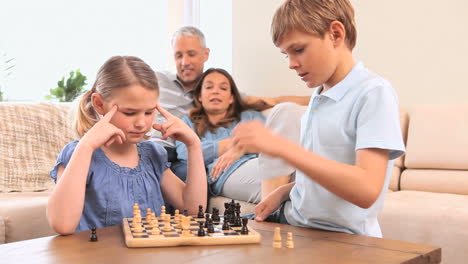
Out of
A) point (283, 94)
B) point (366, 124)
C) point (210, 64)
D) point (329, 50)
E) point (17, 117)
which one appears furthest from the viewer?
point (210, 64)

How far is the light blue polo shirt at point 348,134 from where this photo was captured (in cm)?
139

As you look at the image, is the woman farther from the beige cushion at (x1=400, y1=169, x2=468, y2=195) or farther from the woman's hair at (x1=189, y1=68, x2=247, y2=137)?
the beige cushion at (x1=400, y1=169, x2=468, y2=195)

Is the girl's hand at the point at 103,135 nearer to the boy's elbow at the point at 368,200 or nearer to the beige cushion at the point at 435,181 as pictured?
the boy's elbow at the point at 368,200

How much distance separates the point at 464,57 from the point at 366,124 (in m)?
2.34

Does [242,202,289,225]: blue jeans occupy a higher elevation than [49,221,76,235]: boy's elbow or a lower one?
lower

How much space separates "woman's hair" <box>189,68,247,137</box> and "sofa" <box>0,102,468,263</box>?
56cm

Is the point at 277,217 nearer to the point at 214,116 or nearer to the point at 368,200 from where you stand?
the point at 368,200

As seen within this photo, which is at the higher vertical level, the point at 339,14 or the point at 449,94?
the point at 339,14

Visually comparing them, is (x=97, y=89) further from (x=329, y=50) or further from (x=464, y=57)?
(x=464, y=57)

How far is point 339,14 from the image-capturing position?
1.52 m

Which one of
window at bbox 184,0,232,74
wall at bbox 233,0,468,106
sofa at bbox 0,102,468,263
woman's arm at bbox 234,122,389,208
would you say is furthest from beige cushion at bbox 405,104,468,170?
window at bbox 184,0,232,74

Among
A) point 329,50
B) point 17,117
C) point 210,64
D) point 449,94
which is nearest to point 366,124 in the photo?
point 329,50

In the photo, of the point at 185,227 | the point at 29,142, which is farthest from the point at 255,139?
the point at 29,142

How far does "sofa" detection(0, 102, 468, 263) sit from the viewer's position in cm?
242
